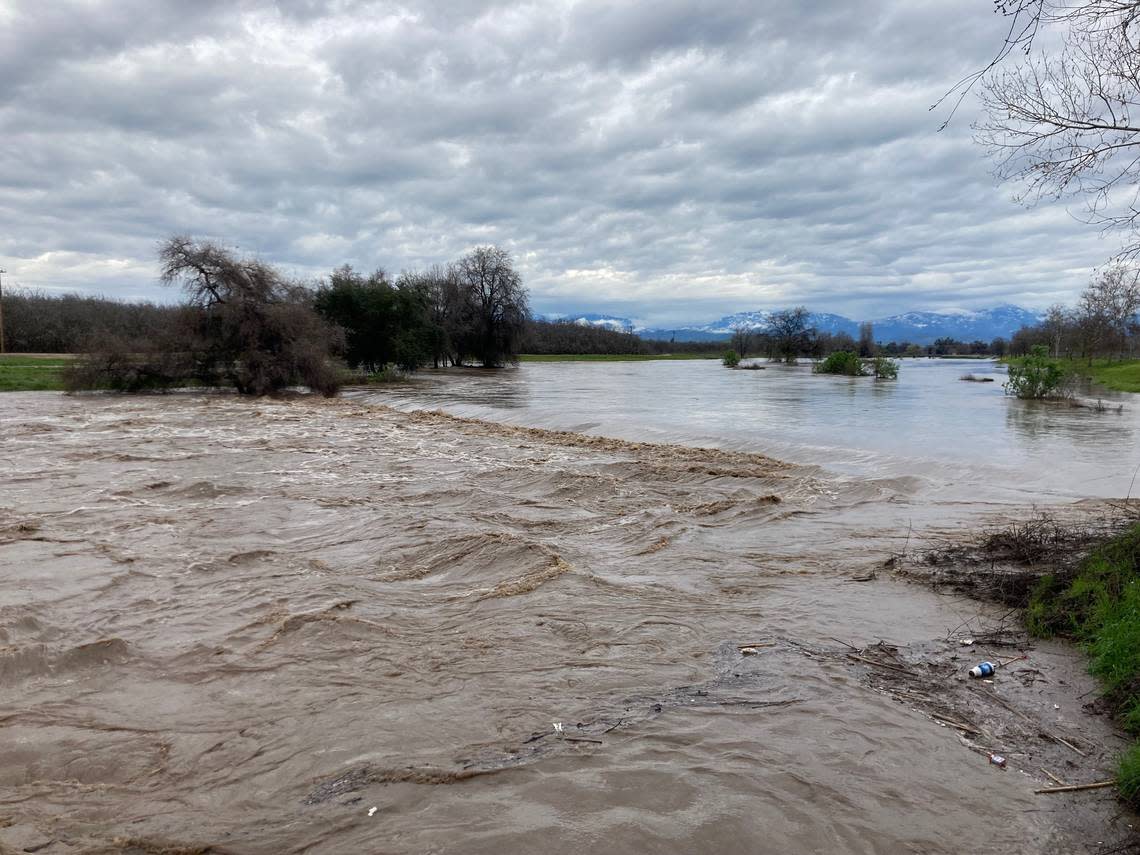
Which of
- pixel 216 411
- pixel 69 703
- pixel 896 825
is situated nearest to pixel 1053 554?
pixel 896 825

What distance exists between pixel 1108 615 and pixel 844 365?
6625 cm

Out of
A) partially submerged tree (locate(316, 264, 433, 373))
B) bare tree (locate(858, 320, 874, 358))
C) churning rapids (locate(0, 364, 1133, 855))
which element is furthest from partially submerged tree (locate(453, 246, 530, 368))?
bare tree (locate(858, 320, 874, 358))

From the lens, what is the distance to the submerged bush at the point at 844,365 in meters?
66.1

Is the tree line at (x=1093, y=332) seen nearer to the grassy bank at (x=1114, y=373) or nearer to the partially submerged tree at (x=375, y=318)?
the grassy bank at (x=1114, y=373)

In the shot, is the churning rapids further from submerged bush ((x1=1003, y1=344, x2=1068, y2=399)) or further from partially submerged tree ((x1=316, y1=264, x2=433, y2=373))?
partially submerged tree ((x1=316, y1=264, x2=433, y2=373))

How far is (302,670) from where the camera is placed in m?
5.11

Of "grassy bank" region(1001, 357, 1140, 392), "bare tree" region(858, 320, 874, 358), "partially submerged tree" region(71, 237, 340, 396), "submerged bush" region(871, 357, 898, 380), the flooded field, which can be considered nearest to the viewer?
the flooded field

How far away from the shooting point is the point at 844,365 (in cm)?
6731

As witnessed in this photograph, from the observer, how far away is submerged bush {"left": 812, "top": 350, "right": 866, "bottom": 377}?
66125 millimetres

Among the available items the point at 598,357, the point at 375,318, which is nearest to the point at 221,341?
the point at 375,318

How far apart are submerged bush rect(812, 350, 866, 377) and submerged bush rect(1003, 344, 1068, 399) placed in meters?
29.4

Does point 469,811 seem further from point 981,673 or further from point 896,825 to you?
point 981,673

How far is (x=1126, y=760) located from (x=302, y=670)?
17.3ft

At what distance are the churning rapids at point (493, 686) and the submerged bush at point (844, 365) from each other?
58810 millimetres
